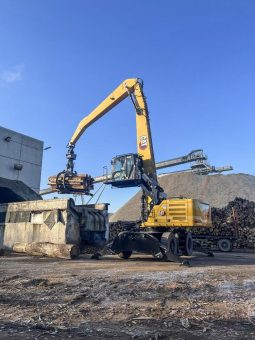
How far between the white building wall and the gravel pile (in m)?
26.6

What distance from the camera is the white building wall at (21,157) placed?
96.6ft

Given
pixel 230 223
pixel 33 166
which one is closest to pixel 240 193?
pixel 230 223

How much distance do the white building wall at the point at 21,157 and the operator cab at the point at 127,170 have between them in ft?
48.6

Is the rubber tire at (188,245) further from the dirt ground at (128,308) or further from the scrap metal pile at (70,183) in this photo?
the scrap metal pile at (70,183)

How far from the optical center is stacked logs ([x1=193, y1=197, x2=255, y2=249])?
2591 cm

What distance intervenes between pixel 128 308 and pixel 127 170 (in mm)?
11603

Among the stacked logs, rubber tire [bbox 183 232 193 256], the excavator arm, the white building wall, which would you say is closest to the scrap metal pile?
the excavator arm

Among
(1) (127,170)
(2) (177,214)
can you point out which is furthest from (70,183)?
(2) (177,214)

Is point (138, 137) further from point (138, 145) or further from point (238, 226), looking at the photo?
point (238, 226)

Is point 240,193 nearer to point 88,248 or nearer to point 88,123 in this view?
point 88,123

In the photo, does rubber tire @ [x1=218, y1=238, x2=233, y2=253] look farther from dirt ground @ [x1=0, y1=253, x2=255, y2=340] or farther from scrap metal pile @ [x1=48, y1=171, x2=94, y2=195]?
dirt ground @ [x1=0, y1=253, x2=255, y2=340]

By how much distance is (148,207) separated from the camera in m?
17.0

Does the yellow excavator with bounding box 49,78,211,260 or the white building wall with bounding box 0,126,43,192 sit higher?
the white building wall with bounding box 0,126,43,192

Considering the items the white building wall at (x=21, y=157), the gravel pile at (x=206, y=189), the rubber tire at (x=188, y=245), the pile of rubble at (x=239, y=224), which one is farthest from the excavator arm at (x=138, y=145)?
the gravel pile at (x=206, y=189)
